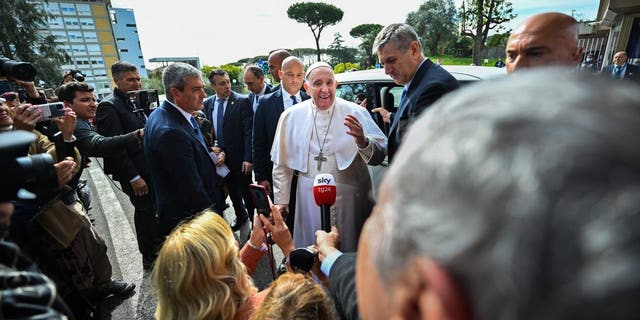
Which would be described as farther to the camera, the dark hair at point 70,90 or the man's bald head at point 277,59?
the man's bald head at point 277,59

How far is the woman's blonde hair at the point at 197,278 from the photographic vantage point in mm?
1228

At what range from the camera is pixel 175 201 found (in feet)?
7.77

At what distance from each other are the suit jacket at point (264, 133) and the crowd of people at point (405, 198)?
0.02m

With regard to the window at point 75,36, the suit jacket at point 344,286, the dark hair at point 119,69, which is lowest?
the suit jacket at point 344,286

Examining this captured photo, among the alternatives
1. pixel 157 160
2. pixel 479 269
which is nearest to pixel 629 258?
pixel 479 269

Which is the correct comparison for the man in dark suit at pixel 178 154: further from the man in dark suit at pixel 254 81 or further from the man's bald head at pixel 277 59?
the man's bald head at pixel 277 59

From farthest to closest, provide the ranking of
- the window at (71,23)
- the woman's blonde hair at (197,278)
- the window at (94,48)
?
the window at (94,48), the window at (71,23), the woman's blonde hair at (197,278)

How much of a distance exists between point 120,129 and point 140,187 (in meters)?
0.60

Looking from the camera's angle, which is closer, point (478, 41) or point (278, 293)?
point (278, 293)

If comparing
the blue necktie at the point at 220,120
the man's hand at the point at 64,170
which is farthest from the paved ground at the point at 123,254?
the man's hand at the point at 64,170

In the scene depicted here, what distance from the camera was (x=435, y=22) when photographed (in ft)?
136

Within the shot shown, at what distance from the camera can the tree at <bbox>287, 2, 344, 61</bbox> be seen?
58.0 metres

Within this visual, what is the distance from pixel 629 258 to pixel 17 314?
0.91 m

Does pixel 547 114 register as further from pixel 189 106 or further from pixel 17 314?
pixel 189 106
